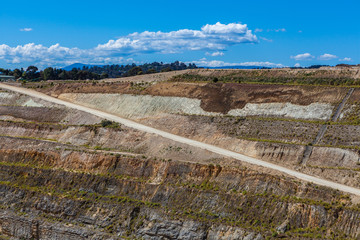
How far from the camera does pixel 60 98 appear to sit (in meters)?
86.4

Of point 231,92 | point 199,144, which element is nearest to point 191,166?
point 199,144

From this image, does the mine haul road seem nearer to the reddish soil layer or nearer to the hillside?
the hillside

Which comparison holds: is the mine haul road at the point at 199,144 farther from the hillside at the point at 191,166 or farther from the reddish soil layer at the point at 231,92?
the reddish soil layer at the point at 231,92

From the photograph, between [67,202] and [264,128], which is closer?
[67,202]

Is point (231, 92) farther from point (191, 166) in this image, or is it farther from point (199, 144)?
point (191, 166)

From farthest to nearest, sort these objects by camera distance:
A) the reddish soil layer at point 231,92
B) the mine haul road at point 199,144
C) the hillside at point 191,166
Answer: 1. the reddish soil layer at point 231,92
2. the mine haul road at point 199,144
3. the hillside at point 191,166

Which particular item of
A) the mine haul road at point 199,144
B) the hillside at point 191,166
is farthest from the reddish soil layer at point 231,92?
→ the mine haul road at point 199,144

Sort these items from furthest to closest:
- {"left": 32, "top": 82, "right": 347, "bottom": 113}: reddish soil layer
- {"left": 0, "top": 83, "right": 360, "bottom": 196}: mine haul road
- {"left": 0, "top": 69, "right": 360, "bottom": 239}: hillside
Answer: {"left": 32, "top": 82, "right": 347, "bottom": 113}: reddish soil layer, {"left": 0, "top": 83, "right": 360, "bottom": 196}: mine haul road, {"left": 0, "top": 69, "right": 360, "bottom": 239}: hillside

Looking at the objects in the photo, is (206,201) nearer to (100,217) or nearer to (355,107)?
(100,217)

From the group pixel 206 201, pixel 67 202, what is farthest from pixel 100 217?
pixel 206 201

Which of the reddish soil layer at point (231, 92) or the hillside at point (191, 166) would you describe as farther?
the reddish soil layer at point (231, 92)

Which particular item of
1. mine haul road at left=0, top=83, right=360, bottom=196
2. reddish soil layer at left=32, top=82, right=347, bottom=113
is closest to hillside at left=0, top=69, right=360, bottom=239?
reddish soil layer at left=32, top=82, right=347, bottom=113

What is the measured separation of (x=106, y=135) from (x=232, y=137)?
18.1 meters

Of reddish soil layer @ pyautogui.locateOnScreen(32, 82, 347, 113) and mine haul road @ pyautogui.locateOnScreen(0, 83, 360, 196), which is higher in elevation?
reddish soil layer @ pyautogui.locateOnScreen(32, 82, 347, 113)
